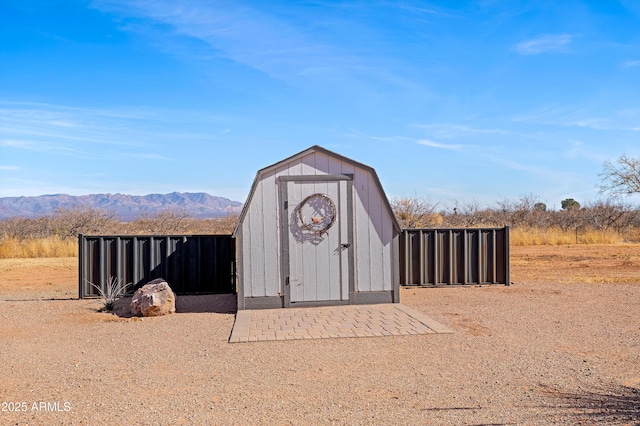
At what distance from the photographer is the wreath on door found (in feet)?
33.4

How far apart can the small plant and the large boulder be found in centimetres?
96

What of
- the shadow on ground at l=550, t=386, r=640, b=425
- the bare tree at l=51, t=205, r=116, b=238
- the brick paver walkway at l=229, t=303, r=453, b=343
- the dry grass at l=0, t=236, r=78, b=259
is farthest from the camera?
the bare tree at l=51, t=205, r=116, b=238

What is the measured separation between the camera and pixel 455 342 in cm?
733

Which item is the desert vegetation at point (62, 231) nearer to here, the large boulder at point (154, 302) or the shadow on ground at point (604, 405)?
the large boulder at point (154, 302)

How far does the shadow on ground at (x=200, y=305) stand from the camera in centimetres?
1024

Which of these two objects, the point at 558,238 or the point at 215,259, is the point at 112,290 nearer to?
the point at 215,259

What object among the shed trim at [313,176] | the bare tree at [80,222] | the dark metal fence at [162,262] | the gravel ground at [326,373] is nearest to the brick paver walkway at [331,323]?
the gravel ground at [326,373]

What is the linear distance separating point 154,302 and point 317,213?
3424mm

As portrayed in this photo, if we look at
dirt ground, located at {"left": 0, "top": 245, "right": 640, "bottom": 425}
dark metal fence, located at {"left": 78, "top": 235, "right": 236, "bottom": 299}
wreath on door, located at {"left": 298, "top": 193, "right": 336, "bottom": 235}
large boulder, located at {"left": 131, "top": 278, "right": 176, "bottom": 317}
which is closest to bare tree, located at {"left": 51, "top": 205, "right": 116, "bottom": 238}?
dark metal fence, located at {"left": 78, "top": 235, "right": 236, "bottom": 299}

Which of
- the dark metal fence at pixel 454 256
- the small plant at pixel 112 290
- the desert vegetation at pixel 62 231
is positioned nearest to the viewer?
the small plant at pixel 112 290

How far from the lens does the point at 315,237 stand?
10242 millimetres

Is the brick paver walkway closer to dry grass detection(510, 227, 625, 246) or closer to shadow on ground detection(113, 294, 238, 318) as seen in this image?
shadow on ground detection(113, 294, 238, 318)

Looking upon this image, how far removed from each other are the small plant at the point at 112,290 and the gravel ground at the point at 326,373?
3.13ft

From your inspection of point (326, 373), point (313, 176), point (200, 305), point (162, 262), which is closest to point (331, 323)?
point (326, 373)
